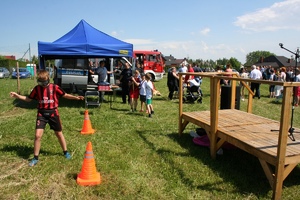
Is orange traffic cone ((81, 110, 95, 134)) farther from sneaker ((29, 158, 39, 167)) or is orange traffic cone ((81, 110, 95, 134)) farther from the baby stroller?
the baby stroller

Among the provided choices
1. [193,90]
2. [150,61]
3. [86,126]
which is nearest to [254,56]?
[150,61]

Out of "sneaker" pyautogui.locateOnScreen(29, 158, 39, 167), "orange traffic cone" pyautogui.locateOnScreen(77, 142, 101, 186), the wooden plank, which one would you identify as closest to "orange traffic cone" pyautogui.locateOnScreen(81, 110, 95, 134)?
"sneaker" pyautogui.locateOnScreen(29, 158, 39, 167)

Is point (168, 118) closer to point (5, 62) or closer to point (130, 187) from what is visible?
point (130, 187)

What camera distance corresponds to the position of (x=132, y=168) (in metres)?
4.66

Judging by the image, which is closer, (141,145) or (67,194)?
(67,194)

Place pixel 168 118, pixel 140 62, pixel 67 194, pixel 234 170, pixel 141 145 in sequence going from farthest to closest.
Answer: pixel 140 62, pixel 168 118, pixel 141 145, pixel 234 170, pixel 67 194

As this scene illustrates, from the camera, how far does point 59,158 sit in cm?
498

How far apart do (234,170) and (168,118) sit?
4.14 m

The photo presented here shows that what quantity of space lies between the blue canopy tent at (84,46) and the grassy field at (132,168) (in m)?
3.55

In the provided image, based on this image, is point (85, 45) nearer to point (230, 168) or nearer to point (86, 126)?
point (86, 126)

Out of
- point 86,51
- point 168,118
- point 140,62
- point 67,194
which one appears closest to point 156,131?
point 168,118

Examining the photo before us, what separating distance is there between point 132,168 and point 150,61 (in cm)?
1878

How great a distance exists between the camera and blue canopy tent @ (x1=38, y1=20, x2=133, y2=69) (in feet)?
32.5

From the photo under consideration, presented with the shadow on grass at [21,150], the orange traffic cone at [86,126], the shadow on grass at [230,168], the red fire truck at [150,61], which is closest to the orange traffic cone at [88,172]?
the shadow on grass at [230,168]
